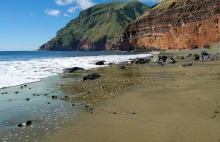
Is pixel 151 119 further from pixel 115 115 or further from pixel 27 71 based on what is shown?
pixel 27 71

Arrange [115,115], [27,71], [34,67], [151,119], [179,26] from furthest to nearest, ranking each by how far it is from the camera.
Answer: [179,26], [34,67], [27,71], [115,115], [151,119]

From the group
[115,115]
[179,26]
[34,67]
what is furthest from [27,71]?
[179,26]

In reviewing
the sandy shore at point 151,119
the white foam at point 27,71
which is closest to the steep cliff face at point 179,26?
the white foam at point 27,71

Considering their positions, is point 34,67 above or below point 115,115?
above

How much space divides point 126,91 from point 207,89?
485 centimetres

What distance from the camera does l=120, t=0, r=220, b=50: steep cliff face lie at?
92125 millimetres

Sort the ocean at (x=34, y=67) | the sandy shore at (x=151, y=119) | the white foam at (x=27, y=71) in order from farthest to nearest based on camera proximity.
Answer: the ocean at (x=34, y=67)
the white foam at (x=27, y=71)
the sandy shore at (x=151, y=119)

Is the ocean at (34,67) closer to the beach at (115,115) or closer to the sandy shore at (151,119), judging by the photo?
the beach at (115,115)

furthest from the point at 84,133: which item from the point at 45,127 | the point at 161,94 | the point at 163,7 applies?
the point at 163,7

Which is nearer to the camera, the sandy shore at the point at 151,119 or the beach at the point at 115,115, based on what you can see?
the sandy shore at the point at 151,119

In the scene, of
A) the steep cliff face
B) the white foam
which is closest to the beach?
the white foam

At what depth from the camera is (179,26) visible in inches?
4348

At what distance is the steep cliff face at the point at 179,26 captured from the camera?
92125mm

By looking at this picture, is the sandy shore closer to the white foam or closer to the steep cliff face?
the white foam
